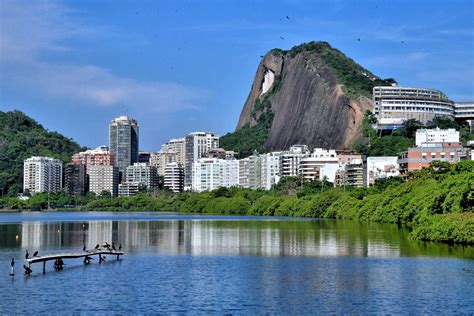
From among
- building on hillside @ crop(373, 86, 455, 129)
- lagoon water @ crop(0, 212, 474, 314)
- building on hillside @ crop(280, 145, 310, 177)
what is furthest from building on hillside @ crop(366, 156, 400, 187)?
lagoon water @ crop(0, 212, 474, 314)

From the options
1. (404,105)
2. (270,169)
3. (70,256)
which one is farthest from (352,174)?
(70,256)

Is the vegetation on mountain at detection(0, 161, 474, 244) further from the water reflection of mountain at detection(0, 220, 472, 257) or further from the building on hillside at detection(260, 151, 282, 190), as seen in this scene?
the building on hillside at detection(260, 151, 282, 190)

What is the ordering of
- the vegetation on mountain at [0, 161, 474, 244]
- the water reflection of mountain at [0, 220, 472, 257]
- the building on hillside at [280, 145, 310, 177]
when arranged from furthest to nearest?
the building on hillside at [280, 145, 310, 177], the vegetation on mountain at [0, 161, 474, 244], the water reflection of mountain at [0, 220, 472, 257]

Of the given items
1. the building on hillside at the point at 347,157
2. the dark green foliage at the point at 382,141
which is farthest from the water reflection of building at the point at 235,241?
the building on hillside at the point at 347,157

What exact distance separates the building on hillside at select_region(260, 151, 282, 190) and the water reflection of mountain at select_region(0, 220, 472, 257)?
10776cm

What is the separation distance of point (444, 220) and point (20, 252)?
99.8 ft

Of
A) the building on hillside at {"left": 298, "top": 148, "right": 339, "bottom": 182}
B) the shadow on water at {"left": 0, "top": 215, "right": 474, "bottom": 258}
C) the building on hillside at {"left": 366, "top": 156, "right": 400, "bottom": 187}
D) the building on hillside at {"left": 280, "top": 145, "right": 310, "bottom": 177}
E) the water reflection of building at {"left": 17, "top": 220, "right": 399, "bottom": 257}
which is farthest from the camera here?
the building on hillside at {"left": 280, "top": 145, "right": 310, "bottom": 177}

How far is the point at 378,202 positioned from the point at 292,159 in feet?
292

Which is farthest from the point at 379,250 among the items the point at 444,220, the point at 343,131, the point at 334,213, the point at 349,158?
the point at 343,131

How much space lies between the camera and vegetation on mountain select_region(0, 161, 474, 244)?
2410 inches

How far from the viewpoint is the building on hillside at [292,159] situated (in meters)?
185

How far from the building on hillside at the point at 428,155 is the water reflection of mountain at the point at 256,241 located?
4627cm

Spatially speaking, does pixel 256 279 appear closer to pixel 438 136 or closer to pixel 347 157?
pixel 438 136

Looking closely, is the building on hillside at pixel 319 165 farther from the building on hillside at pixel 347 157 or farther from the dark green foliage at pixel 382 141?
the dark green foliage at pixel 382 141
